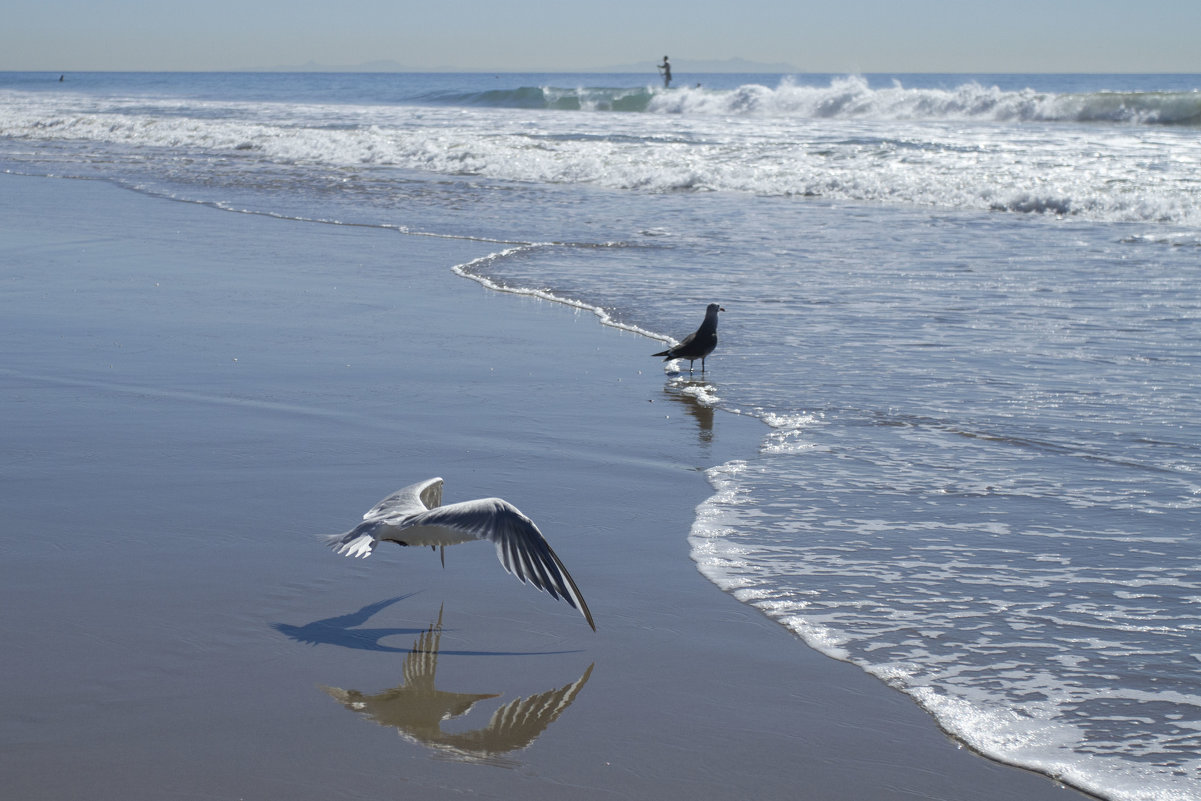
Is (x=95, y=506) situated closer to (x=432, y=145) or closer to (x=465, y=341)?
(x=465, y=341)

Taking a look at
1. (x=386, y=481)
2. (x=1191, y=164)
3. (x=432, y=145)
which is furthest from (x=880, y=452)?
(x=432, y=145)

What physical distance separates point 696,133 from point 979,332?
65.8 ft

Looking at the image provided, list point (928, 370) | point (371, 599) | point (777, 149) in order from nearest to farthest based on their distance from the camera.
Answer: point (371, 599) → point (928, 370) → point (777, 149)

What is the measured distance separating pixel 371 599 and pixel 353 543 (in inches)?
14.7

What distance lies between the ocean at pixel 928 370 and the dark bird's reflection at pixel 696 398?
5cm

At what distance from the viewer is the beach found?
2.78 metres

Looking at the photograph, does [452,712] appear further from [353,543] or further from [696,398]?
[696,398]

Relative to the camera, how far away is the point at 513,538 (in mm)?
3363

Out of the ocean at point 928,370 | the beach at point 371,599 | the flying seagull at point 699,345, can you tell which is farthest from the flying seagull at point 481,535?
the flying seagull at point 699,345

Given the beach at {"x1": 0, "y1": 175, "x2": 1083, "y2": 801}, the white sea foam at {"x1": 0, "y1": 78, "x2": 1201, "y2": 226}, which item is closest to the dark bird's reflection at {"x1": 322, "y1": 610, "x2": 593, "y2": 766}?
the beach at {"x1": 0, "y1": 175, "x2": 1083, "y2": 801}

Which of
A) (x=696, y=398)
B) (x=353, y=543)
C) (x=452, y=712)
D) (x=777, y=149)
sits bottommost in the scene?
(x=452, y=712)

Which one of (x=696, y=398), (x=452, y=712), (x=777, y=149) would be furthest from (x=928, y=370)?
(x=777, y=149)

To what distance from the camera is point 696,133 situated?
88.6 ft

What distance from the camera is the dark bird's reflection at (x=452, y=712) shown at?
114 inches
